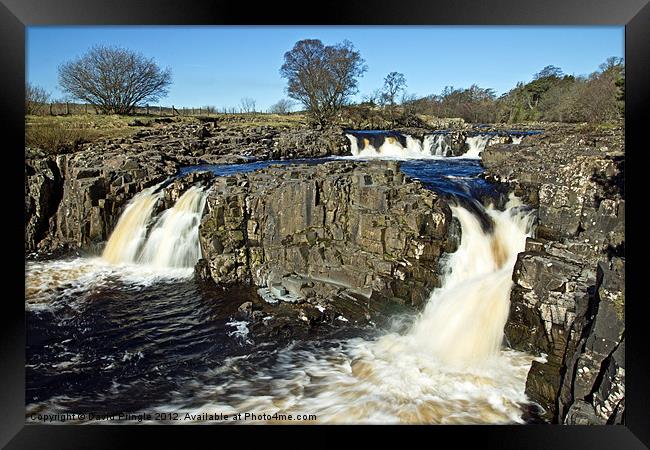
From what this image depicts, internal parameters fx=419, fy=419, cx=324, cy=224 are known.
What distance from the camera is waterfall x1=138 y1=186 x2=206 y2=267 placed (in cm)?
528

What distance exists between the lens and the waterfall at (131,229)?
17.5ft

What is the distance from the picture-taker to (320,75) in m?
4.24

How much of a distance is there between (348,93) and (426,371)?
2.91 meters

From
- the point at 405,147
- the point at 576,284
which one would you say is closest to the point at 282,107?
the point at 405,147

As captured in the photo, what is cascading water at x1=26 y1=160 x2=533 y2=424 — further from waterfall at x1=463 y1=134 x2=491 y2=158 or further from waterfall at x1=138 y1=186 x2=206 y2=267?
waterfall at x1=463 y1=134 x2=491 y2=158

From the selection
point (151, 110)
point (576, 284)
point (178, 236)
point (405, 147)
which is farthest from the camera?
point (405, 147)

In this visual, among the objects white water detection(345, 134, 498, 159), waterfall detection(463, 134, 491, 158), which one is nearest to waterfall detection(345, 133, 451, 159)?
white water detection(345, 134, 498, 159)

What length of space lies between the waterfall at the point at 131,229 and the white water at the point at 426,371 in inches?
94.3

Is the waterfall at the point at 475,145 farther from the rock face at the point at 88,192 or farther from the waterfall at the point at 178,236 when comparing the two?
the rock face at the point at 88,192

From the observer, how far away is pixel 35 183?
4613 mm

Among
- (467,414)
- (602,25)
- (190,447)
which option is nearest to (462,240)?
(467,414)

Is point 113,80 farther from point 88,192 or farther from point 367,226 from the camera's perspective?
point 367,226

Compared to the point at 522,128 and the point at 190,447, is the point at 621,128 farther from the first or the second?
the point at 190,447

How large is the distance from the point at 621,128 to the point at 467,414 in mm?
2738
